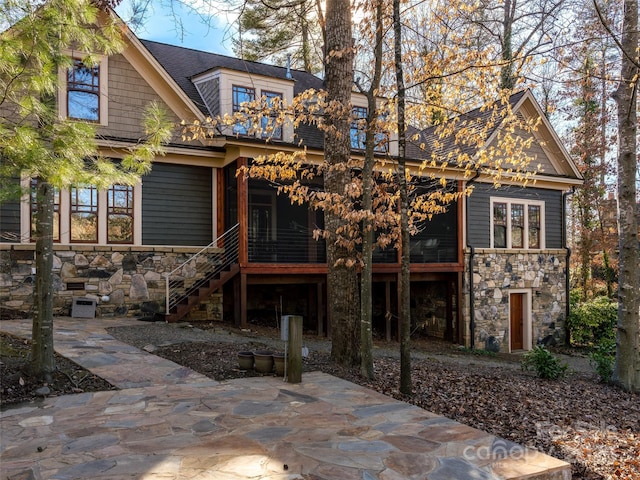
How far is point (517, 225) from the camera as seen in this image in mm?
16219

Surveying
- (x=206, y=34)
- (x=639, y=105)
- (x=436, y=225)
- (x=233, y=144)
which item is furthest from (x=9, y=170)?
(x=639, y=105)

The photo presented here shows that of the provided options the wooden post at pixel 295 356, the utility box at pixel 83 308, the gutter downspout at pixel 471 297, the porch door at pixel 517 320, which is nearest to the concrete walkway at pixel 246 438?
the wooden post at pixel 295 356

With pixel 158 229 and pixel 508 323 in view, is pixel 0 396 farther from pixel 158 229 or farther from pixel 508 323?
pixel 508 323

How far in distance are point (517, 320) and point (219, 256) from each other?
966cm

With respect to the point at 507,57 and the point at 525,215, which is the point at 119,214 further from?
the point at 525,215

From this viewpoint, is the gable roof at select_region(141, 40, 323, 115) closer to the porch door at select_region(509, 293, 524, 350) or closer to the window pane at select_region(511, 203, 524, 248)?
the window pane at select_region(511, 203, 524, 248)

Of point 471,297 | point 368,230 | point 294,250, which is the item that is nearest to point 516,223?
point 471,297

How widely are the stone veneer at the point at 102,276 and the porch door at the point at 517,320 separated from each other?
9438 millimetres

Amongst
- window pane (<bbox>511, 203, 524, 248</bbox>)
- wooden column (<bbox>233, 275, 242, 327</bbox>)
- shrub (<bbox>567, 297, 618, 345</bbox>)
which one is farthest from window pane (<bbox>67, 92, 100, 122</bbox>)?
shrub (<bbox>567, 297, 618, 345</bbox>)

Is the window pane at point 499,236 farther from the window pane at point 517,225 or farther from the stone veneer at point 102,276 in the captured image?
the stone veneer at point 102,276

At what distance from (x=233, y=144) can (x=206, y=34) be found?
396 cm

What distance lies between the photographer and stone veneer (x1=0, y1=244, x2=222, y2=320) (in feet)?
32.7

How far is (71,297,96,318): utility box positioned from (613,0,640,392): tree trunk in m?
9.46

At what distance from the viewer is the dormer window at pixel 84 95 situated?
10.6m
